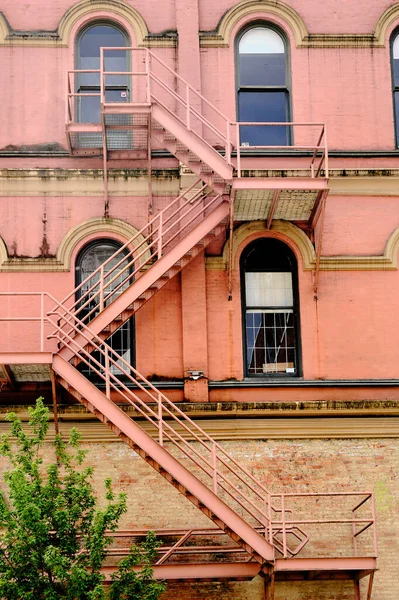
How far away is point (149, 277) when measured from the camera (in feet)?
57.5

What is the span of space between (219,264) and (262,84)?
144 inches

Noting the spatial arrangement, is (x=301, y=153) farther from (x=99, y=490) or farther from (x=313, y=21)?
(x=99, y=490)

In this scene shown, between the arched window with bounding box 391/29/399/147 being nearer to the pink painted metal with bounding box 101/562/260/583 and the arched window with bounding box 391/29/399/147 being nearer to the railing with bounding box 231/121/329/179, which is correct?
the railing with bounding box 231/121/329/179

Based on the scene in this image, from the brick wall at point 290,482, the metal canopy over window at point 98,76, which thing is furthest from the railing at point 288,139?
the brick wall at point 290,482

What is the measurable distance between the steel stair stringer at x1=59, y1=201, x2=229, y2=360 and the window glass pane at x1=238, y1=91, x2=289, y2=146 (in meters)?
2.26

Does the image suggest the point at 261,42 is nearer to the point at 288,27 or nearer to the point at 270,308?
the point at 288,27

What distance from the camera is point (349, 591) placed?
17.0 meters

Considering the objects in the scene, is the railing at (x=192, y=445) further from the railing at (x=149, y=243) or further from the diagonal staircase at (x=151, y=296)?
the railing at (x=149, y=243)

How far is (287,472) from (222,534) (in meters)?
1.53

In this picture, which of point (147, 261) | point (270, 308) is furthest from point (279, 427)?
point (147, 261)

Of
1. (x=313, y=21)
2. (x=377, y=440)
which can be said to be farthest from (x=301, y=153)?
(x=377, y=440)

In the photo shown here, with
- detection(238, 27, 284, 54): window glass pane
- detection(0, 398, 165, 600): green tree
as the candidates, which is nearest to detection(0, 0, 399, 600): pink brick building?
detection(238, 27, 284, 54): window glass pane

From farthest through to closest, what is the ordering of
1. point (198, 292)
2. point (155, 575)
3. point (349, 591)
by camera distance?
point (198, 292) < point (349, 591) < point (155, 575)

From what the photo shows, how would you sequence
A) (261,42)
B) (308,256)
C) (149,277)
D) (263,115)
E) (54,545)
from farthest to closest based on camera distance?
(261,42) < (263,115) < (308,256) < (149,277) < (54,545)
